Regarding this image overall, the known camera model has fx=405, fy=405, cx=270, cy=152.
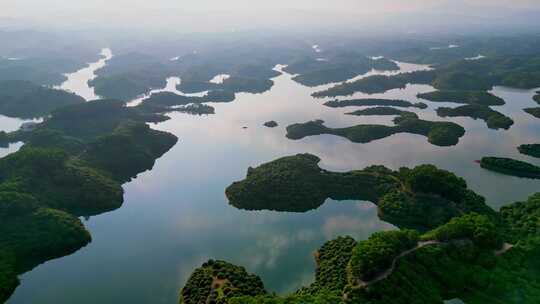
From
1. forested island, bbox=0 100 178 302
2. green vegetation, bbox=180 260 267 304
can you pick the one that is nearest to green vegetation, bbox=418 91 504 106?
forested island, bbox=0 100 178 302

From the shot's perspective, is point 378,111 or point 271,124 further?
point 378,111

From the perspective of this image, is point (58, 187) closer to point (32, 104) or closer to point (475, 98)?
point (32, 104)

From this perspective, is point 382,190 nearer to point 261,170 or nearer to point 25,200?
point 261,170

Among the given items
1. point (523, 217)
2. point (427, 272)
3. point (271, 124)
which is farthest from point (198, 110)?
point (427, 272)

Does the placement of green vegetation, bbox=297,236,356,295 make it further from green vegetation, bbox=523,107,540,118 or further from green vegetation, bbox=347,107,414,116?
green vegetation, bbox=523,107,540,118

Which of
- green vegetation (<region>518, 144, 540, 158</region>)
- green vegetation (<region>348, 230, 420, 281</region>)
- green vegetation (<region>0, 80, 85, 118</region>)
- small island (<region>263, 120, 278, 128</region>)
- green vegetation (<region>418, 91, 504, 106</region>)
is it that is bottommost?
green vegetation (<region>0, 80, 85, 118</region>)

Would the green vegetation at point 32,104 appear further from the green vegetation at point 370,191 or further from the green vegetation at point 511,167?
the green vegetation at point 511,167

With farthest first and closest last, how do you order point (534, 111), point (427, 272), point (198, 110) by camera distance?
1. point (198, 110)
2. point (534, 111)
3. point (427, 272)

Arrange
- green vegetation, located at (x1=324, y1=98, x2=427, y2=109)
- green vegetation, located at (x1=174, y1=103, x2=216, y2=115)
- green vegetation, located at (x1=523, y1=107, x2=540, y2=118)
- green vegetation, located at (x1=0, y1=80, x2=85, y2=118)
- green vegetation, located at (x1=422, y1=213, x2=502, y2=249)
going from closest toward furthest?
green vegetation, located at (x1=422, y1=213, x2=502, y2=249) < green vegetation, located at (x1=523, y1=107, x2=540, y2=118) < green vegetation, located at (x1=0, y1=80, x2=85, y2=118) < green vegetation, located at (x1=324, y1=98, x2=427, y2=109) < green vegetation, located at (x1=174, y1=103, x2=216, y2=115)
